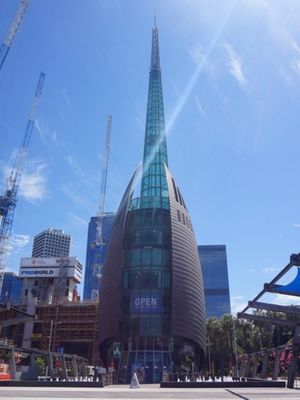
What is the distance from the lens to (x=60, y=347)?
97.6m

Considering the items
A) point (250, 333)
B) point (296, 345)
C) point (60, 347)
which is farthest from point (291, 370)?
point (60, 347)

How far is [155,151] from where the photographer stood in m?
74.8

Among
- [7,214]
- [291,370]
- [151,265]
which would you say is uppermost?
[7,214]

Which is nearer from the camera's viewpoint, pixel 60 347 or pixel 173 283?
pixel 173 283

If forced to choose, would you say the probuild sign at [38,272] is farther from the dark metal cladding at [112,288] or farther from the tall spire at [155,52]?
the tall spire at [155,52]

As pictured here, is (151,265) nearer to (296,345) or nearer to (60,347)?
(296,345)

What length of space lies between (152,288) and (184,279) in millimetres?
6141

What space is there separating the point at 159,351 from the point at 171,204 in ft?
78.1

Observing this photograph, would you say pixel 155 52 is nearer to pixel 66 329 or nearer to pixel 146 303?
pixel 146 303

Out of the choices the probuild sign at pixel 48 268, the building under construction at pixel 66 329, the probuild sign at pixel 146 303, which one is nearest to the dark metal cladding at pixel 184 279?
the probuild sign at pixel 146 303

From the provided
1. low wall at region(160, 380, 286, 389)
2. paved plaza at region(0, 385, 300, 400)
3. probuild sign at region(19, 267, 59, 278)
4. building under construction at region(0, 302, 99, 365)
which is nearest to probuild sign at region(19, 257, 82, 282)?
probuild sign at region(19, 267, 59, 278)

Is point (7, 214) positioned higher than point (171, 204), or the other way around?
point (7, 214)

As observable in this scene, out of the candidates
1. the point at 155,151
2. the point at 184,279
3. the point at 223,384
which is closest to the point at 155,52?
the point at 155,151

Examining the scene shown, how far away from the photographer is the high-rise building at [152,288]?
5694 cm
